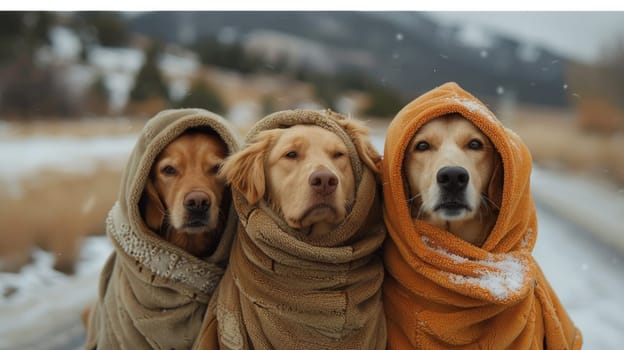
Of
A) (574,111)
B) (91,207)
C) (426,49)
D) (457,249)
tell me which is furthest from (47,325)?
(574,111)

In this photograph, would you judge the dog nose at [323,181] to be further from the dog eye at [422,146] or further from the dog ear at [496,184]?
the dog ear at [496,184]

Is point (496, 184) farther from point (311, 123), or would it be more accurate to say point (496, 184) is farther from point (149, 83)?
point (149, 83)

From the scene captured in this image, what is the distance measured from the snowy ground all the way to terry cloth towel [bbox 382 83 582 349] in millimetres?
1497

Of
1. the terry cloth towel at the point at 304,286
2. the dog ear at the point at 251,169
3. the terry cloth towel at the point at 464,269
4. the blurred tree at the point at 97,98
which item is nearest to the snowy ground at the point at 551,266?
the blurred tree at the point at 97,98

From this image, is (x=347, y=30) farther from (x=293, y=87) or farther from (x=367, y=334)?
(x=367, y=334)

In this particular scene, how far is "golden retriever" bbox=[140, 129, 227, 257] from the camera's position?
1.64 metres

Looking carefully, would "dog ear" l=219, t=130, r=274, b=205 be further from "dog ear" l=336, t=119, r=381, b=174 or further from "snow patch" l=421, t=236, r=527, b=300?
"snow patch" l=421, t=236, r=527, b=300

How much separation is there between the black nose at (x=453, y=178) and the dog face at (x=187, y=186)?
0.71 metres

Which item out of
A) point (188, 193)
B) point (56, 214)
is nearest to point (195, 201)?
point (188, 193)

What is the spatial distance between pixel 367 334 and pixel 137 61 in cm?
235

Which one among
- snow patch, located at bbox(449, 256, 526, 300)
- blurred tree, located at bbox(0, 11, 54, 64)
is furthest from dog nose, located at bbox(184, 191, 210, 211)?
blurred tree, located at bbox(0, 11, 54, 64)

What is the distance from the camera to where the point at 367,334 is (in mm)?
1523

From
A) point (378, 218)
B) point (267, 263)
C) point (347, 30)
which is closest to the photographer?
point (267, 263)

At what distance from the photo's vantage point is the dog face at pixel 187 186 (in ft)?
5.37
